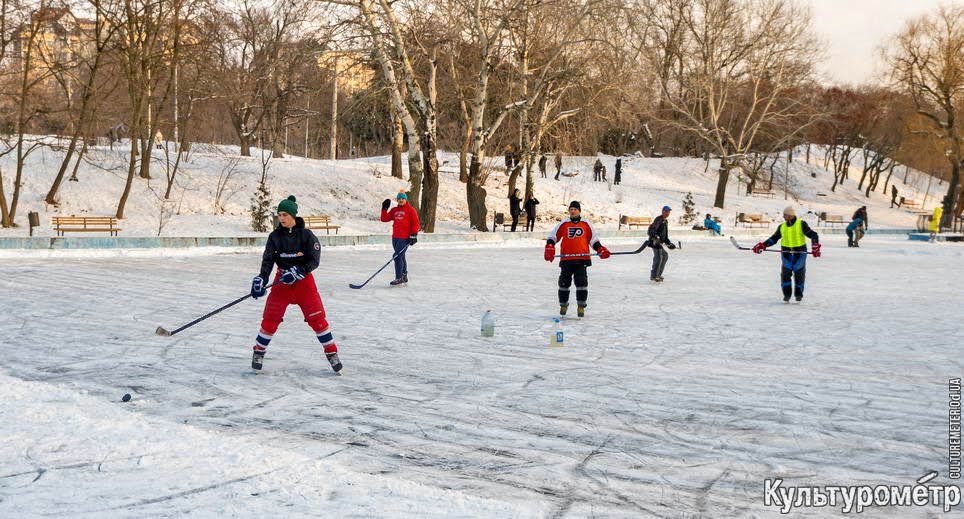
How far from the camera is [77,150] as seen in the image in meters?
30.4

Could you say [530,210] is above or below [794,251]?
above

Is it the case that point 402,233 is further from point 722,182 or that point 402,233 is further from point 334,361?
point 722,182

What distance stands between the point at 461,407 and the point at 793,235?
8805mm

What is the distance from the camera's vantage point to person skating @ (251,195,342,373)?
23.8ft

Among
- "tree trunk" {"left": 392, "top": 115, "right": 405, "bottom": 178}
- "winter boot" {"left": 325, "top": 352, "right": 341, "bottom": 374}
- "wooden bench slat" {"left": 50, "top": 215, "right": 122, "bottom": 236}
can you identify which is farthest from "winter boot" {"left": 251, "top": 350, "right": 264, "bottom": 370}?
"tree trunk" {"left": 392, "top": 115, "right": 405, "bottom": 178}

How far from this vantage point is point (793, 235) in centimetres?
1321

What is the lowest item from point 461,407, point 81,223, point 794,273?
point 461,407

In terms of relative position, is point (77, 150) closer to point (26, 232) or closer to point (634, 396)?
point (26, 232)

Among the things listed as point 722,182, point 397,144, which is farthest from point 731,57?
point 397,144

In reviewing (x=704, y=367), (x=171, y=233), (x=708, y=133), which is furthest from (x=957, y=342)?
(x=708, y=133)

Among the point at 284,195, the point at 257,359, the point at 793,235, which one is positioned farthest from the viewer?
the point at 284,195

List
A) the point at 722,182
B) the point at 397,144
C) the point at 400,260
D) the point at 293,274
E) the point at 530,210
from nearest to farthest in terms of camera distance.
Result: the point at 293,274
the point at 400,260
the point at 530,210
the point at 397,144
the point at 722,182

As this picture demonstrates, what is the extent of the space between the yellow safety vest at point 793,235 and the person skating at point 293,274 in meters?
8.58

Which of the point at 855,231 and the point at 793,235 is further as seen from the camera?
the point at 855,231
